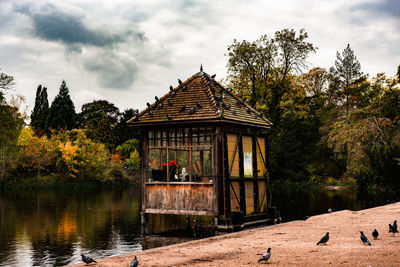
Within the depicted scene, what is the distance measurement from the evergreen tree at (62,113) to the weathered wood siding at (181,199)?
179ft

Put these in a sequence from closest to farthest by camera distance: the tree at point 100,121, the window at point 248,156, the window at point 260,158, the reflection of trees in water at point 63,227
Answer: the reflection of trees in water at point 63,227, the window at point 248,156, the window at point 260,158, the tree at point 100,121

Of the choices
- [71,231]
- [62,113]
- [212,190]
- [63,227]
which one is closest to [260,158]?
[212,190]

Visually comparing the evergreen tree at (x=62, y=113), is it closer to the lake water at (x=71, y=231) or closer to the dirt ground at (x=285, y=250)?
the lake water at (x=71, y=231)

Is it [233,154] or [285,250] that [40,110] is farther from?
[285,250]

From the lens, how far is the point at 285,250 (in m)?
12.0

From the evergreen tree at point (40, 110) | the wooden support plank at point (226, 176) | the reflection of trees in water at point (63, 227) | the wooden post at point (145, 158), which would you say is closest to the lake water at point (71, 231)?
the reflection of trees in water at point (63, 227)

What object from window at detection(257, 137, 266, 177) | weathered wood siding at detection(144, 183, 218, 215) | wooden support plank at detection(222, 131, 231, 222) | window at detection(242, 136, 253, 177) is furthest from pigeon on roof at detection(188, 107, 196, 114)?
window at detection(257, 137, 266, 177)

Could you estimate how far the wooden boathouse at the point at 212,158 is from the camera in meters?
17.8

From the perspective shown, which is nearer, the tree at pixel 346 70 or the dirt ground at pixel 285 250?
the dirt ground at pixel 285 250

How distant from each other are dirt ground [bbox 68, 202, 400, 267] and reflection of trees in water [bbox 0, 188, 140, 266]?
3.87m

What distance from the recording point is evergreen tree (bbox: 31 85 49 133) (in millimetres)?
75081

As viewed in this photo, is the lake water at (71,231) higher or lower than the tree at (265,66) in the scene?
lower

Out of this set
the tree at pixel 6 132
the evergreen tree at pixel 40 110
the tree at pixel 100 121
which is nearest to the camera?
the tree at pixel 6 132

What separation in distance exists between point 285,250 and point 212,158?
651 cm
